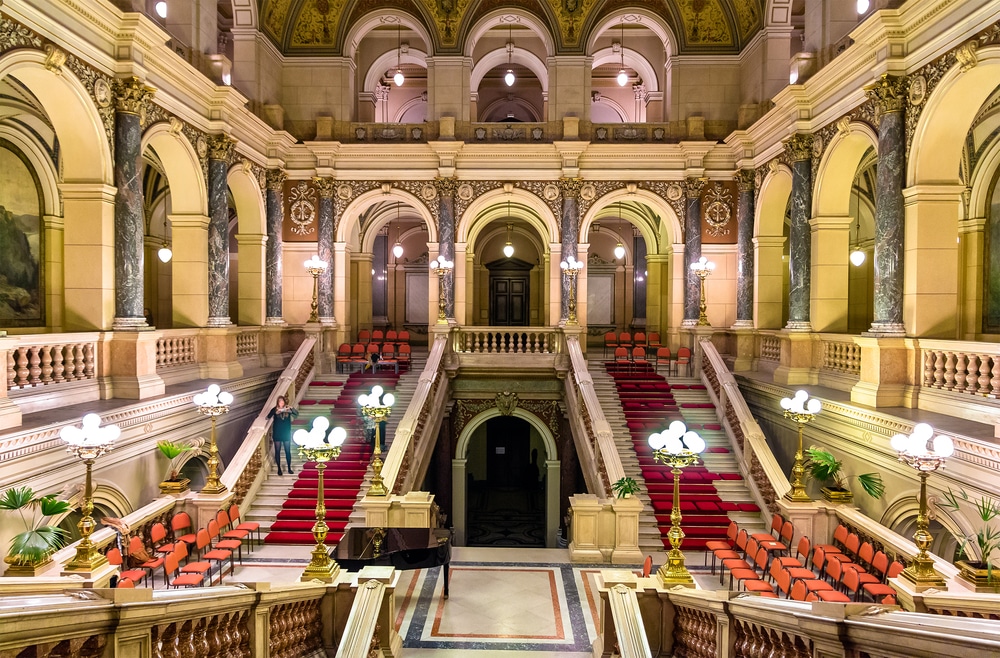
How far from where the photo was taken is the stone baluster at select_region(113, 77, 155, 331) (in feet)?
38.3

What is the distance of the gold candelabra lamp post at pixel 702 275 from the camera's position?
17531mm

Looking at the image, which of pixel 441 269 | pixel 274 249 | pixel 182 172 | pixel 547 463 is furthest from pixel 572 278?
pixel 182 172

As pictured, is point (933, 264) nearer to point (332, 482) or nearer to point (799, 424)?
point (799, 424)

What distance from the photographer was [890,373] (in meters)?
11.2

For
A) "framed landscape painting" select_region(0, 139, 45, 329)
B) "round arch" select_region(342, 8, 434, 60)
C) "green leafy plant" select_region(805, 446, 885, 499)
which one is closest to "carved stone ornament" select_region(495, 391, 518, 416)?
"green leafy plant" select_region(805, 446, 885, 499)

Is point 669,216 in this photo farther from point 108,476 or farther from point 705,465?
point 108,476

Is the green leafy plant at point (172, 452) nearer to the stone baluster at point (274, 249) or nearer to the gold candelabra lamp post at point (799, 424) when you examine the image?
the stone baluster at point (274, 249)

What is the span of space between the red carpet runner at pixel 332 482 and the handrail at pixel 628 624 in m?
6.27

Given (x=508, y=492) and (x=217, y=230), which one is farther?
(x=508, y=492)

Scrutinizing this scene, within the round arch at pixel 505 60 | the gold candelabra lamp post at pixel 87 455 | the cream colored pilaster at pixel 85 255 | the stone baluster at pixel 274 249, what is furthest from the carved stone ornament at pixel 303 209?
the gold candelabra lamp post at pixel 87 455

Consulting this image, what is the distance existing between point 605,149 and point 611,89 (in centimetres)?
724

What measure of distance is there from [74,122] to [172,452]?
5.71 metres

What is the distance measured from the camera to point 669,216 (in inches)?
781

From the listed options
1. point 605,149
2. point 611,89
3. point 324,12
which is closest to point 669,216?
point 605,149
